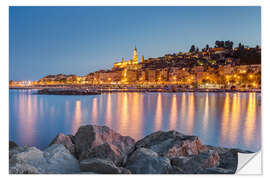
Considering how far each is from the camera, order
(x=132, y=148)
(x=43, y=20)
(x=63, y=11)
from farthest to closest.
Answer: (x=43, y=20) < (x=63, y=11) < (x=132, y=148)

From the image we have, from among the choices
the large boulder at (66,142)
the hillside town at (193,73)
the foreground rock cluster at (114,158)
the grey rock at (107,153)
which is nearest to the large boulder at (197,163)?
the foreground rock cluster at (114,158)

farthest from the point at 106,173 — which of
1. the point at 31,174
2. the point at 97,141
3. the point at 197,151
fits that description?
the point at 197,151

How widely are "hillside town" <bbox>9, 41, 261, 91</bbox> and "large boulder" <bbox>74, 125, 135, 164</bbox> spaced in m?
2.08

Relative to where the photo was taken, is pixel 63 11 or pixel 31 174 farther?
pixel 63 11

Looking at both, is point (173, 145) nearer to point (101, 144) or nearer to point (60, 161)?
point (101, 144)

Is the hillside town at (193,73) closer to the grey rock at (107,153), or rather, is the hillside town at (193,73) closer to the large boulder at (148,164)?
the grey rock at (107,153)

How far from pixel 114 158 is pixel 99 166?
0.70 feet

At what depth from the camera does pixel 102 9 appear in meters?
3.05

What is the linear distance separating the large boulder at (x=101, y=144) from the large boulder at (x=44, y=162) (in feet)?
0.53

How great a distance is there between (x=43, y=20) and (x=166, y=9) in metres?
1.82

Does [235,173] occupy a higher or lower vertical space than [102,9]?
lower
